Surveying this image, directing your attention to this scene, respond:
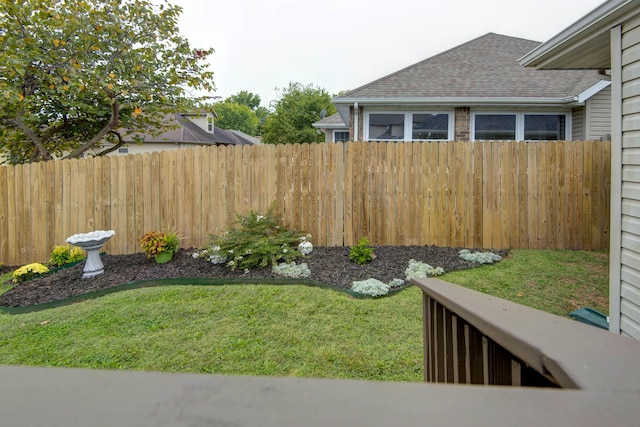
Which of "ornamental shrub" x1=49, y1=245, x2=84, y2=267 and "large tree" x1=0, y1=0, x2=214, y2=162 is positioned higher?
"large tree" x1=0, y1=0, x2=214, y2=162

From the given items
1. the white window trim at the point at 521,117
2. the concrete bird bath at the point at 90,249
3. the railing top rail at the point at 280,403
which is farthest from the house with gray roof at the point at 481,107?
the railing top rail at the point at 280,403

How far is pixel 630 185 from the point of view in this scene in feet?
10.4

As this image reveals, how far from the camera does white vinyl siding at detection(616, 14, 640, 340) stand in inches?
121

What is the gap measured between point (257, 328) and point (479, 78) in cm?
951

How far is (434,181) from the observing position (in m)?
6.68

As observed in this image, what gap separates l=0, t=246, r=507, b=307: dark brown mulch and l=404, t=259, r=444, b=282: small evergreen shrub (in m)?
0.10

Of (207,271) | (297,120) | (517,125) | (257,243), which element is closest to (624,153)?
(257,243)

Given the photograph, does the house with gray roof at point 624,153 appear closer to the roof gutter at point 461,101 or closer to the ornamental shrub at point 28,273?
the roof gutter at point 461,101

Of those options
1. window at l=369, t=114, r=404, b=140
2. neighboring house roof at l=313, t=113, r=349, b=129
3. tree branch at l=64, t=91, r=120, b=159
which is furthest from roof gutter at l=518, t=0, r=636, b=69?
neighboring house roof at l=313, t=113, r=349, b=129

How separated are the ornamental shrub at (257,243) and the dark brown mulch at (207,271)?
0.57ft

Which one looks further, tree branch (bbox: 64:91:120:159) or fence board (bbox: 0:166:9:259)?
tree branch (bbox: 64:91:120:159)

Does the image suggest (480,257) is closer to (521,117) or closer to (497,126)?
(497,126)

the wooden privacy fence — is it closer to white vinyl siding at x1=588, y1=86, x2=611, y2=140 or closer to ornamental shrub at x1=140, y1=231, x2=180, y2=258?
ornamental shrub at x1=140, y1=231, x2=180, y2=258

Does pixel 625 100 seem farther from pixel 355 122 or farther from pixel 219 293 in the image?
pixel 355 122
